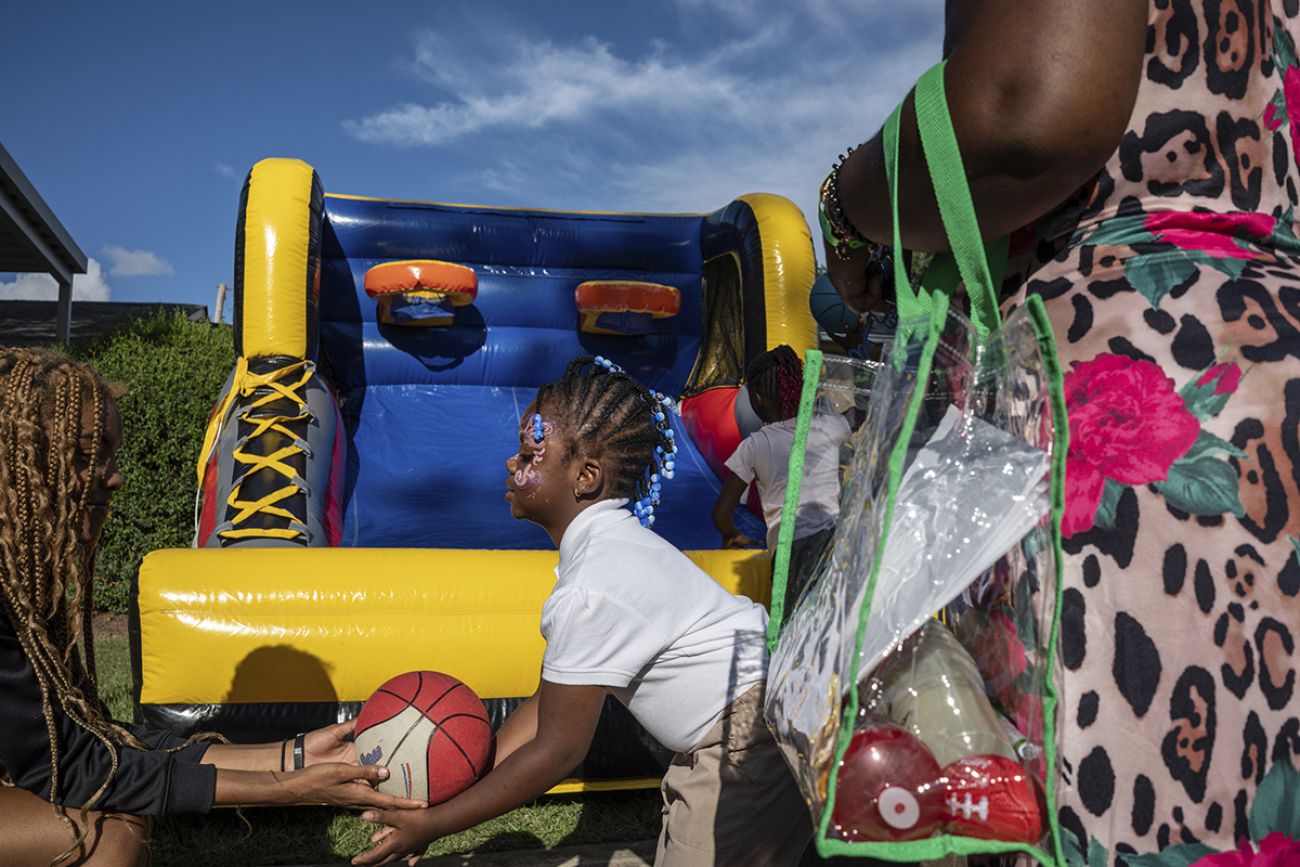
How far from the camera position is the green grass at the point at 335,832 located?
10.4 ft

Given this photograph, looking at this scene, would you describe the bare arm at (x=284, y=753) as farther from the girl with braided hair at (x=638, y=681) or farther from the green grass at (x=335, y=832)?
the green grass at (x=335, y=832)

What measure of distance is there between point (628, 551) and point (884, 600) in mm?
1273

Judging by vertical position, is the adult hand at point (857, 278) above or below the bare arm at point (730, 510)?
above

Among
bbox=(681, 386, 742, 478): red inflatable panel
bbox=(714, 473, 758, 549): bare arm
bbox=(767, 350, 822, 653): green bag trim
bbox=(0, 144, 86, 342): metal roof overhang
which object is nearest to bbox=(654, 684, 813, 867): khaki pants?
bbox=(767, 350, 822, 653): green bag trim

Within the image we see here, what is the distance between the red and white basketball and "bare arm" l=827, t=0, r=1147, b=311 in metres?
1.76

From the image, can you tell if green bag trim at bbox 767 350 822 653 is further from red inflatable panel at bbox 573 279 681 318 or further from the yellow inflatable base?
red inflatable panel at bbox 573 279 681 318

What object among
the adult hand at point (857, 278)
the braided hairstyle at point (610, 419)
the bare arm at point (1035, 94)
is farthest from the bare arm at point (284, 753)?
the bare arm at point (1035, 94)

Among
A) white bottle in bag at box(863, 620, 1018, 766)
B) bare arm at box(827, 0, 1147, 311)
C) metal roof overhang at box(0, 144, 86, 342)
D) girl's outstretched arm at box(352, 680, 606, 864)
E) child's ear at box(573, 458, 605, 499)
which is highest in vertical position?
metal roof overhang at box(0, 144, 86, 342)

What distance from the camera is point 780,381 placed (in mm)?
5086

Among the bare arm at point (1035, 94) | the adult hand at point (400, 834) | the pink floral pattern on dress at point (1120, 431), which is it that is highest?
the bare arm at point (1035, 94)

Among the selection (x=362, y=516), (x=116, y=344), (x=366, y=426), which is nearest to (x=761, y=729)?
(x=362, y=516)

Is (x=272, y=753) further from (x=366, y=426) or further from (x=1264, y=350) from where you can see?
(x=366, y=426)

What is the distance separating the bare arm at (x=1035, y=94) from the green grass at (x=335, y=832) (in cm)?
280

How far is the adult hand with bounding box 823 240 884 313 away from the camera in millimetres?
1439
